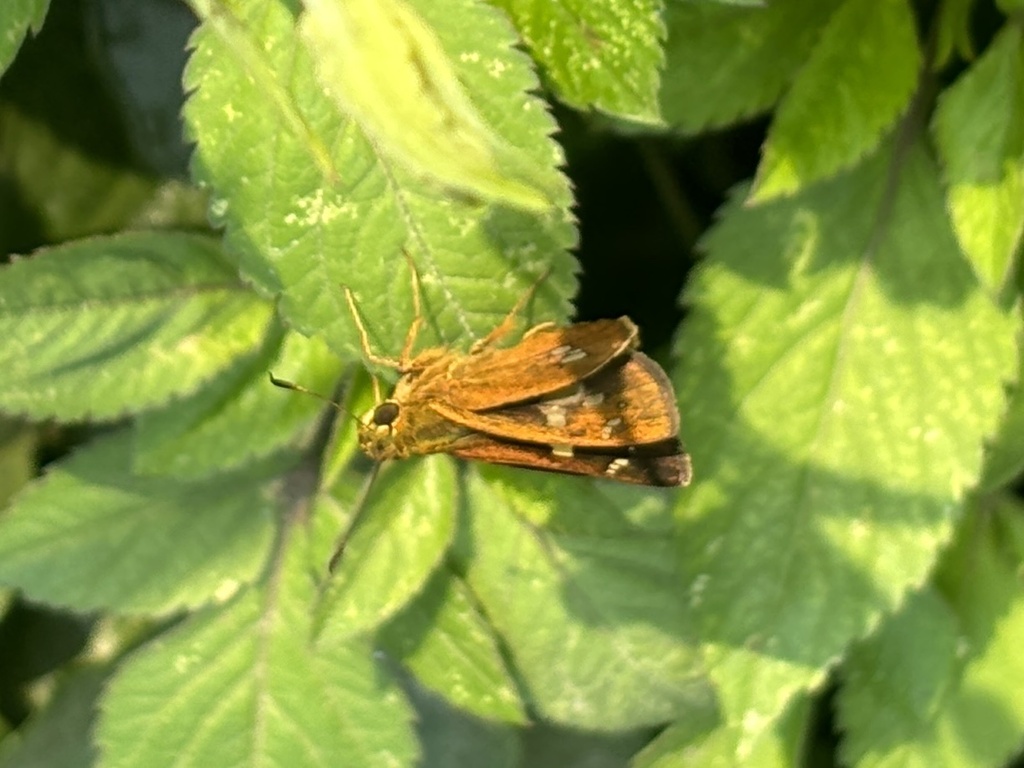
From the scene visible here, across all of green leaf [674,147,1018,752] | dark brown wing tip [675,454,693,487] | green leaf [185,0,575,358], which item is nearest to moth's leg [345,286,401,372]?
green leaf [185,0,575,358]

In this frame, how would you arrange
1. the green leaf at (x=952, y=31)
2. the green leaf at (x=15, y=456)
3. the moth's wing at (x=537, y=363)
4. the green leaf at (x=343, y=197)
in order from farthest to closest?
the green leaf at (x=15, y=456) → the green leaf at (x=952, y=31) → the moth's wing at (x=537, y=363) → the green leaf at (x=343, y=197)

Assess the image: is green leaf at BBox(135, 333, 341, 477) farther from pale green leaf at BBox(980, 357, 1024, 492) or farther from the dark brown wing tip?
pale green leaf at BBox(980, 357, 1024, 492)

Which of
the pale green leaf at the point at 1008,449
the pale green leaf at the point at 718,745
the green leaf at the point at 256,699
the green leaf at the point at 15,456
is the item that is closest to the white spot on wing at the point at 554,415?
the green leaf at the point at 256,699

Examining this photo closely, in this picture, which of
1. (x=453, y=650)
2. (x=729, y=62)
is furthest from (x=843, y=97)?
(x=453, y=650)

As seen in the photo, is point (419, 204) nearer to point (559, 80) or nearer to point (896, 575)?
point (559, 80)

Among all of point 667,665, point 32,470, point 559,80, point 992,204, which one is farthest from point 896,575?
point 32,470

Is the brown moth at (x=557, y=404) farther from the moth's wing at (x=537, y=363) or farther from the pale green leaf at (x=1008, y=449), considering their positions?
the pale green leaf at (x=1008, y=449)
